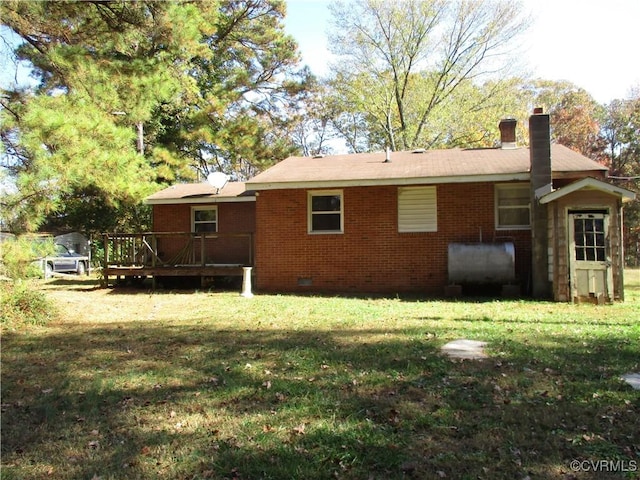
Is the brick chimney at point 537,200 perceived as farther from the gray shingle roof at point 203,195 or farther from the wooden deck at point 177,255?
the gray shingle roof at point 203,195

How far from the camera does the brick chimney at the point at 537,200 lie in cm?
1191

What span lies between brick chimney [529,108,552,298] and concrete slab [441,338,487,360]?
19.7 feet

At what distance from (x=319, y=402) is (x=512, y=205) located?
10.4 meters

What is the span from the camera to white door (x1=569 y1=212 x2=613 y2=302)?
1093 cm

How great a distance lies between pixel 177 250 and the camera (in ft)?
57.7

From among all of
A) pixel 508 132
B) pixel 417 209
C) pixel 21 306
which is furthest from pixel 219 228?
pixel 508 132

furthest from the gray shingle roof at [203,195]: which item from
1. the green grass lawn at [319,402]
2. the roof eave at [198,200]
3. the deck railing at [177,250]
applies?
the green grass lawn at [319,402]

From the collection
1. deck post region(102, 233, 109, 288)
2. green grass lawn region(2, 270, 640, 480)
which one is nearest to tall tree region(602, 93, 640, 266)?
green grass lawn region(2, 270, 640, 480)

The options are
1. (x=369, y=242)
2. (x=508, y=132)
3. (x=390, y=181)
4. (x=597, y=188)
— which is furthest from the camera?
(x=508, y=132)

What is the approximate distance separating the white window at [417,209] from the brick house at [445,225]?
0.03 metres

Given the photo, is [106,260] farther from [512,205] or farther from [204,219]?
[512,205]

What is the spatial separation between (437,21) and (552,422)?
28.7m

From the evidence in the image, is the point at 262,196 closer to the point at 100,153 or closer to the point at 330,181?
the point at 330,181

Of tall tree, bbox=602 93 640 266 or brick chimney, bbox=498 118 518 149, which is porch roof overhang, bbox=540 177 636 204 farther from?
tall tree, bbox=602 93 640 266
